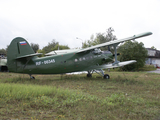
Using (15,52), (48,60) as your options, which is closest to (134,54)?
(48,60)

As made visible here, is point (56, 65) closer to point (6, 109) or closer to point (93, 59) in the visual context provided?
point (93, 59)

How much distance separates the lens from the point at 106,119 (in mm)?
3549

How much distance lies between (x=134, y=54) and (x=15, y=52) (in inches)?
890

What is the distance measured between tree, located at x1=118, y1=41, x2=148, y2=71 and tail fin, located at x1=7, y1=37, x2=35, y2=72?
2101 centimetres

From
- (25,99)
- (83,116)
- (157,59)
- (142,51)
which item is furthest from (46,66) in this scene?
(157,59)

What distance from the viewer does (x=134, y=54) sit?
2634 centimetres

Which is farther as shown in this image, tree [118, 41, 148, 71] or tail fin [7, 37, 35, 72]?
tree [118, 41, 148, 71]

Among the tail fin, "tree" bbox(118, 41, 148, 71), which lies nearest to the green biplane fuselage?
the tail fin

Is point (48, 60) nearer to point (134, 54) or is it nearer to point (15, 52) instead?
point (15, 52)

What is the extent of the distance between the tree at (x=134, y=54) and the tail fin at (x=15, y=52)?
21.0 m

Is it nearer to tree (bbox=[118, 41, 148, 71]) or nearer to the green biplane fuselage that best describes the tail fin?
the green biplane fuselage

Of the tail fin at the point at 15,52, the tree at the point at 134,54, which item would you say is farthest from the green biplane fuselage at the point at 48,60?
the tree at the point at 134,54

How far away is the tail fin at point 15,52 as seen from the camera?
9.51 metres

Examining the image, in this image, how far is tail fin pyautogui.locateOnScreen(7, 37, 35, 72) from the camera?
9.51 metres
